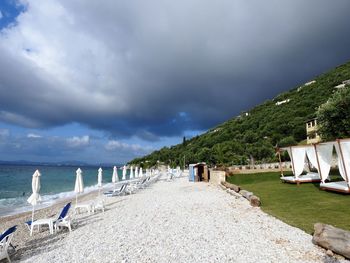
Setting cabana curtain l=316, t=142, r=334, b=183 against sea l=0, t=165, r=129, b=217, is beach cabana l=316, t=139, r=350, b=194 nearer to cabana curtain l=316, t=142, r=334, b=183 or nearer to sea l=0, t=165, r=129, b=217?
cabana curtain l=316, t=142, r=334, b=183

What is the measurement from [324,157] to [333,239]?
10.8 meters

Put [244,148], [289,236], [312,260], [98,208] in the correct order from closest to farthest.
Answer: [312,260], [289,236], [98,208], [244,148]

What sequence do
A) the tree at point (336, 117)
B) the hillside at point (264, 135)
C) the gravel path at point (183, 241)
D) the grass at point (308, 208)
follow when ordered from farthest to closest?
the hillside at point (264, 135)
the tree at point (336, 117)
the grass at point (308, 208)
the gravel path at point (183, 241)

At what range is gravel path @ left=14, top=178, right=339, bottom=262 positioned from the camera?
5.84m

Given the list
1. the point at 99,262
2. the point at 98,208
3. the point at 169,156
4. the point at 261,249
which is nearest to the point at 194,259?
the point at 261,249

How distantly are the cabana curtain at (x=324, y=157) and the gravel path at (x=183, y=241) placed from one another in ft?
22.8

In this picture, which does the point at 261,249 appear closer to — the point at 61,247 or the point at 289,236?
the point at 289,236

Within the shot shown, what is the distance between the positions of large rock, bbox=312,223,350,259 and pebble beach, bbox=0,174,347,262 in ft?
0.60

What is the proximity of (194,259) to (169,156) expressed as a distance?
92.5 m

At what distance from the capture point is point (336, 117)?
2234 centimetres

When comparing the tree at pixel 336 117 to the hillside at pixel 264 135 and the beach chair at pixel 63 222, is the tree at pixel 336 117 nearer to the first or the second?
the beach chair at pixel 63 222

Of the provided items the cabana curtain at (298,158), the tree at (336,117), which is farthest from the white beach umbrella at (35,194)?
the tree at (336,117)

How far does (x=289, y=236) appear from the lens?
6984 mm

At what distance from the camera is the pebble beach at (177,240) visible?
586 centimetres
